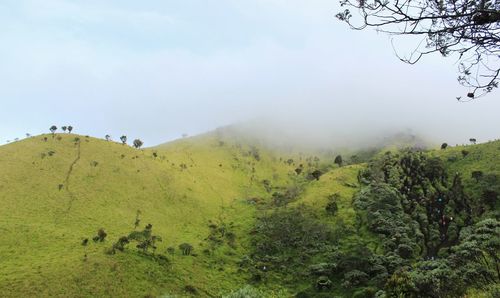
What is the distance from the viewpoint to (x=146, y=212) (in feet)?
274

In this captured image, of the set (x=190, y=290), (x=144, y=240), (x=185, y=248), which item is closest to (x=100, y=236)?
(x=144, y=240)

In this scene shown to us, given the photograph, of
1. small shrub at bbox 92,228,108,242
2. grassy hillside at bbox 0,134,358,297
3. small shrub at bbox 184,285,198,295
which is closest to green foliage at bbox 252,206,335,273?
grassy hillside at bbox 0,134,358,297

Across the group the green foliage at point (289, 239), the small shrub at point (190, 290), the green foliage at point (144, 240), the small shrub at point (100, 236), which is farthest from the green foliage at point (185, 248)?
the small shrub at point (190, 290)

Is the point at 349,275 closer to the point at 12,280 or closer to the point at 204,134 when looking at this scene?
the point at 12,280

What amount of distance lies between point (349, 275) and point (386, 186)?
31248mm

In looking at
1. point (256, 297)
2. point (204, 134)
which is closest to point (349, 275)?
point (256, 297)

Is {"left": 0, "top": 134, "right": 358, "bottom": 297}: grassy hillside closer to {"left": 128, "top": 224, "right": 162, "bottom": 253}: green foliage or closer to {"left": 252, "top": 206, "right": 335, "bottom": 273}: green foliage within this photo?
{"left": 128, "top": 224, "right": 162, "bottom": 253}: green foliage

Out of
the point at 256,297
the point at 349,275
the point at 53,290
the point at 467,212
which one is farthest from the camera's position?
the point at 467,212

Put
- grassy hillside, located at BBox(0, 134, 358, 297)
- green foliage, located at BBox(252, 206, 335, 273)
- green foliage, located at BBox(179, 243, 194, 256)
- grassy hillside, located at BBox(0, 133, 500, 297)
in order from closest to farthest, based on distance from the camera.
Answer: grassy hillside, located at BBox(0, 134, 358, 297), grassy hillside, located at BBox(0, 133, 500, 297), green foliage, located at BBox(179, 243, 194, 256), green foliage, located at BBox(252, 206, 335, 273)

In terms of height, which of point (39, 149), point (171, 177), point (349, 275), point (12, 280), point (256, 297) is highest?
point (39, 149)

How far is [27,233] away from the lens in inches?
2534

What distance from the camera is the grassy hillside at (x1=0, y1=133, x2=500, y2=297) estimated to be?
2170 inches

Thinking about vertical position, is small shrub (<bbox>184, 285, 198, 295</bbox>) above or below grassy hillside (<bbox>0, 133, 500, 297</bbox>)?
below

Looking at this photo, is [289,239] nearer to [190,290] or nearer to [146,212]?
[190,290]
